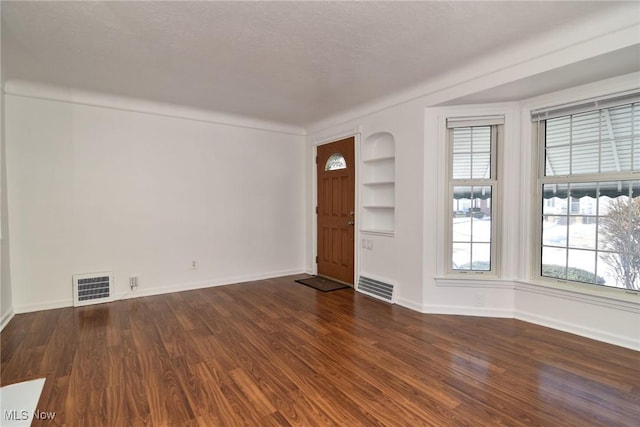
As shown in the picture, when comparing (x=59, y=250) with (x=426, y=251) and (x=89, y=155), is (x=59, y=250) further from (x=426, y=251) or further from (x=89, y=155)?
(x=426, y=251)

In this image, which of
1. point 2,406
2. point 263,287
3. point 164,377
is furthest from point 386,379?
point 263,287

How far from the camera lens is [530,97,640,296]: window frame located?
269cm

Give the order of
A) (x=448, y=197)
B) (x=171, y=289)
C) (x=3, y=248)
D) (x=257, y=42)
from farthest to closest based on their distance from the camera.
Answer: (x=171, y=289), (x=448, y=197), (x=3, y=248), (x=257, y=42)

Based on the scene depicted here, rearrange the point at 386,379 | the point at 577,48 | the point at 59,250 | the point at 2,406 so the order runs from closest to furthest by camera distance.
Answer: the point at 2,406 → the point at 386,379 → the point at 577,48 → the point at 59,250

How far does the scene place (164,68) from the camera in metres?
2.99

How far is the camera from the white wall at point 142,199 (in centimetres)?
347

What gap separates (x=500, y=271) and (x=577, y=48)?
2111 mm

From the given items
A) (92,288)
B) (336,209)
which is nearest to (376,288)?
(336,209)

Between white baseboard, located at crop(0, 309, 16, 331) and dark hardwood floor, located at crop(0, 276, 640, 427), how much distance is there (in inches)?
3.6

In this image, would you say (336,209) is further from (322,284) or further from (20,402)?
(20,402)

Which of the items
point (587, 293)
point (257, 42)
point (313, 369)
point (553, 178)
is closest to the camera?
point (313, 369)

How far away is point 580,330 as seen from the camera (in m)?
2.85

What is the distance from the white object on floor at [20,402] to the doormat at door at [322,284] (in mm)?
2977

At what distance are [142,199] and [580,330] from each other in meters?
4.95
